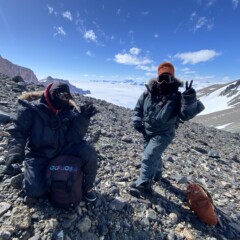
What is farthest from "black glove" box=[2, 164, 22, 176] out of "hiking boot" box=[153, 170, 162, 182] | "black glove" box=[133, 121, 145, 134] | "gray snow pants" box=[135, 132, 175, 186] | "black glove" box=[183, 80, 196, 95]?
"black glove" box=[183, 80, 196, 95]

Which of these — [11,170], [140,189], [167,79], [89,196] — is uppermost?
[167,79]

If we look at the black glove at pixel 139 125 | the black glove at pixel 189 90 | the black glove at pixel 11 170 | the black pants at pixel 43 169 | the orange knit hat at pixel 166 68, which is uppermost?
the orange knit hat at pixel 166 68

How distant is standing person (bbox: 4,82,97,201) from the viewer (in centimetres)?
435

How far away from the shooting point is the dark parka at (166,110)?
15.8ft

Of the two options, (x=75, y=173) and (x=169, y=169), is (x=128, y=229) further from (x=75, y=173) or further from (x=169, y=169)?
(x=169, y=169)

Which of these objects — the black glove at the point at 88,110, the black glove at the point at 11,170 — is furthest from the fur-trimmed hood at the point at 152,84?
the black glove at the point at 11,170

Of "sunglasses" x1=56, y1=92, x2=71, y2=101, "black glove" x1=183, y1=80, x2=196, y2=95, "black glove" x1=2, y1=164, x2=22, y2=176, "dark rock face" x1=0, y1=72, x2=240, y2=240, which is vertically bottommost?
"dark rock face" x1=0, y1=72, x2=240, y2=240

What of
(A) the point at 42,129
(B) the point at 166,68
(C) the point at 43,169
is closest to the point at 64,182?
(C) the point at 43,169

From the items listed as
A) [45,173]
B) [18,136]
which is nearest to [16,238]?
[45,173]

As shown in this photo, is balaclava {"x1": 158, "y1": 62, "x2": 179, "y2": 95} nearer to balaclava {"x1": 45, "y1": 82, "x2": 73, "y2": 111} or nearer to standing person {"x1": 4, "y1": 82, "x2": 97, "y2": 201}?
standing person {"x1": 4, "y1": 82, "x2": 97, "y2": 201}

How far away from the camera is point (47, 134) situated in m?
4.47

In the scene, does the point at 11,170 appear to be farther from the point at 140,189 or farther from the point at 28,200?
the point at 140,189

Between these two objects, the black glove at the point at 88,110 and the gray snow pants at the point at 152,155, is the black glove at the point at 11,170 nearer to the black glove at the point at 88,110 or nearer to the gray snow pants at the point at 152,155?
the black glove at the point at 88,110

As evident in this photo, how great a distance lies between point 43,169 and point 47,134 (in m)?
0.60
